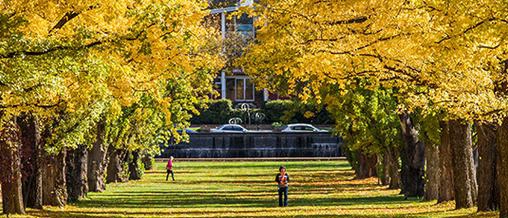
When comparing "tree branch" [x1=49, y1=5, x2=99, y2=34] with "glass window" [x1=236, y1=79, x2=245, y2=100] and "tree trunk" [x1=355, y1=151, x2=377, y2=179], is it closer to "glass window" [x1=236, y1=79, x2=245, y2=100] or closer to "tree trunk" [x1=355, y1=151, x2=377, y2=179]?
"tree trunk" [x1=355, y1=151, x2=377, y2=179]

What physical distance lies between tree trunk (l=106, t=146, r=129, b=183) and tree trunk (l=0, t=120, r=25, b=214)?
2296 cm

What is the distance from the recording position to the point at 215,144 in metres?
84.5

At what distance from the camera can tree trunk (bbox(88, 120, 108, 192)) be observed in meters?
44.7

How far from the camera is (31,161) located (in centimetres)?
3228

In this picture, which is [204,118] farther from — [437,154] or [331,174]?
[437,154]

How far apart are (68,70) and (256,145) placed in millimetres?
65220

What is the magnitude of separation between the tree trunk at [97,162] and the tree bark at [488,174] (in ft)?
62.7

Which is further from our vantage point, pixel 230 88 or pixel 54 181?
pixel 230 88

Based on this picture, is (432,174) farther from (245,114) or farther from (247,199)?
(245,114)

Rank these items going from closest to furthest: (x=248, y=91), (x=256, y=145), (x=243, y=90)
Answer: (x=256, y=145) < (x=243, y=90) < (x=248, y=91)

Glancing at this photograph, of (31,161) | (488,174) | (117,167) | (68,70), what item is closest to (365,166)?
(117,167)

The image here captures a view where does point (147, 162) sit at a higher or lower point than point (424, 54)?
lower

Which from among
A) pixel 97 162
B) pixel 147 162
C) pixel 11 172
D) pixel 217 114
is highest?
pixel 217 114

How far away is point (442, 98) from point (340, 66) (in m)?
2.76
